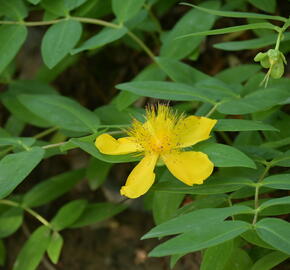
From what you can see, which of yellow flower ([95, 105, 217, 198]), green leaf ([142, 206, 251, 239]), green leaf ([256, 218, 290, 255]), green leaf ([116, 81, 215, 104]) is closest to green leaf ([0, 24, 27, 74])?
green leaf ([116, 81, 215, 104])

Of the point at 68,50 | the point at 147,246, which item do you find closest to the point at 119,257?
the point at 147,246

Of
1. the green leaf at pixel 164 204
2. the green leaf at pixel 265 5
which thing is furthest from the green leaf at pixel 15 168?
the green leaf at pixel 265 5

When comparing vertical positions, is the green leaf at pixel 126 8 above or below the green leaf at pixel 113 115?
above

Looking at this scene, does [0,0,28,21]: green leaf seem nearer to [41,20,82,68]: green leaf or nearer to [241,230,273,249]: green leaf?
[41,20,82,68]: green leaf

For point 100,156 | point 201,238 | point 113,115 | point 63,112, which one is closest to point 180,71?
point 113,115

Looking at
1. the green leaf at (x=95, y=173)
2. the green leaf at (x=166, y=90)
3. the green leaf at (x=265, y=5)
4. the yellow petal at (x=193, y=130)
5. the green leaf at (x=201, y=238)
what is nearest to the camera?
the green leaf at (x=201, y=238)

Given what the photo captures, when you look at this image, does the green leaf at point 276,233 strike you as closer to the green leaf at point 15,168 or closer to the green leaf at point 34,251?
the green leaf at point 15,168

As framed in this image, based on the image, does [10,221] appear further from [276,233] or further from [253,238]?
[276,233]

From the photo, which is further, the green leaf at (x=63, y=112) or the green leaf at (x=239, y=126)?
the green leaf at (x=63, y=112)

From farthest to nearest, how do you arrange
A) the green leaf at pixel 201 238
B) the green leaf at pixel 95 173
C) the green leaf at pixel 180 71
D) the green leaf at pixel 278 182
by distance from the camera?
the green leaf at pixel 95 173 → the green leaf at pixel 180 71 → the green leaf at pixel 278 182 → the green leaf at pixel 201 238
